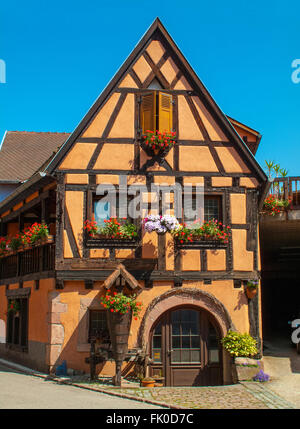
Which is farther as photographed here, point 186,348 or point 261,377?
point 186,348

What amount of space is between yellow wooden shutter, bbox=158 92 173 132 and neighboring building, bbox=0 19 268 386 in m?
0.03

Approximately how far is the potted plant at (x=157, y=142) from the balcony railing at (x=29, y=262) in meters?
3.29

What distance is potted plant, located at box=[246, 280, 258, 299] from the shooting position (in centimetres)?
1322

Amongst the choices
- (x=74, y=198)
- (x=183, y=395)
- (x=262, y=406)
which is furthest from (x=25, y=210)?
(x=262, y=406)

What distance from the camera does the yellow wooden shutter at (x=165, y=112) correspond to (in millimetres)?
13688

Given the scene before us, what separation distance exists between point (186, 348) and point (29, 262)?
16.5ft

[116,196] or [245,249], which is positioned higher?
[116,196]

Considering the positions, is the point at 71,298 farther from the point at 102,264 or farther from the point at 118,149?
the point at 118,149

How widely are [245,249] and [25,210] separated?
6365 mm

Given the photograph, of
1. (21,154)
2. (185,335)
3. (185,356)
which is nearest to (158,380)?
(185,356)

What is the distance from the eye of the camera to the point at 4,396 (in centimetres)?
1015

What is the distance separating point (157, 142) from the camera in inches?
533

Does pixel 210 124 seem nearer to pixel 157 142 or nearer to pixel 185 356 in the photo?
pixel 157 142

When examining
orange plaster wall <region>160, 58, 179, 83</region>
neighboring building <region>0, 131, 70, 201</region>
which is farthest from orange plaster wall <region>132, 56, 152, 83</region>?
neighboring building <region>0, 131, 70, 201</region>
